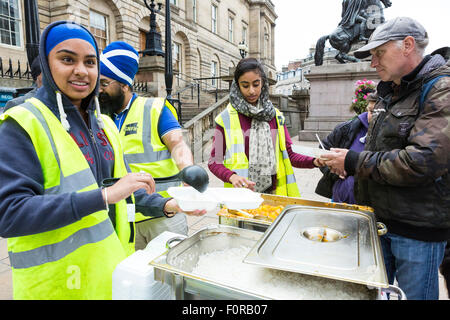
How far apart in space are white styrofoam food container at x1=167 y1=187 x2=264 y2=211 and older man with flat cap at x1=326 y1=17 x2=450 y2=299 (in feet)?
2.71

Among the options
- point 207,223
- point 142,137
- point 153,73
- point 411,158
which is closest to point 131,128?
point 142,137

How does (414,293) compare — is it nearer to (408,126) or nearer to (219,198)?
(408,126)

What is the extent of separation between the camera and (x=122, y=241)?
150cm

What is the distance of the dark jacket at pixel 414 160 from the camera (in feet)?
4.88

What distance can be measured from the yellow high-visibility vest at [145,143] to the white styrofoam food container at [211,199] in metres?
0.95

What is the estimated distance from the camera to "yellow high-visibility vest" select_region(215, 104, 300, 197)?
8.73ft

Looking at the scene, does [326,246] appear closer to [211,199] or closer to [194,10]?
[211,199]

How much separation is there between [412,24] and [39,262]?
2.36 metres

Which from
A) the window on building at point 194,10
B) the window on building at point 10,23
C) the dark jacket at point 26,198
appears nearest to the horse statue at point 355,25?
the dark jacket at point 26,198

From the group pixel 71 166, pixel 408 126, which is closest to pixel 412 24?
pixel 408 126

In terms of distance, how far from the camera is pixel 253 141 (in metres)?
2.68

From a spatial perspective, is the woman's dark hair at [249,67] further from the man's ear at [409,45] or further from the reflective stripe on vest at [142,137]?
the man's ear at [409,45]
